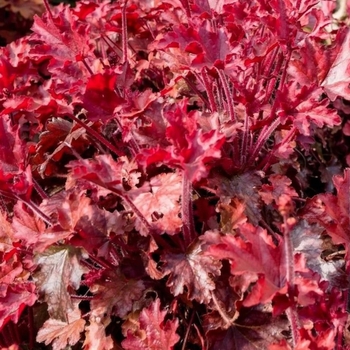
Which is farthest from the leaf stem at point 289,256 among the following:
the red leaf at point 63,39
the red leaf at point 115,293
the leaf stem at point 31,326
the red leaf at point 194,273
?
the red leaf at point 63,39

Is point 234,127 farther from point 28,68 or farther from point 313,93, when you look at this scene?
point 28,68

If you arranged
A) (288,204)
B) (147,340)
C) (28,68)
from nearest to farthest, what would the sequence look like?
(288,204) < (147,340) < (28,68)

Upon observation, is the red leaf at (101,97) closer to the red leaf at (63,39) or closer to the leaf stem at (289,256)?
the red leaf at (63,39)

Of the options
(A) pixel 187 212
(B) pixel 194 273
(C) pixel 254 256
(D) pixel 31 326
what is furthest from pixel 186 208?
(D) pixel 31 326

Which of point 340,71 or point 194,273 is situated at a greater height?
point 340,71

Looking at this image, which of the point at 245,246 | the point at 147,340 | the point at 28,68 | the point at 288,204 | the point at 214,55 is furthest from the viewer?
the point at 28,68

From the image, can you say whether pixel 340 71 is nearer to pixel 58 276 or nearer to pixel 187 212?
pixel 187 212

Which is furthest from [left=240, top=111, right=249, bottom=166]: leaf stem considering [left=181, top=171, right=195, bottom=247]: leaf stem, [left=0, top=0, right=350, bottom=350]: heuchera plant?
[left=181, top=171, right=195, bottom=247]: leaf stem

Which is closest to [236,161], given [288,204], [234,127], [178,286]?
[234,127]

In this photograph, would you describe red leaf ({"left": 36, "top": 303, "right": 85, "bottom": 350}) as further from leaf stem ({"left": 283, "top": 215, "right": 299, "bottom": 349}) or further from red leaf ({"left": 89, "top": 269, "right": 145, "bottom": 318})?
leaf stem ({"left": 283, "top": 215, "right": 299, "bottom": 349})
